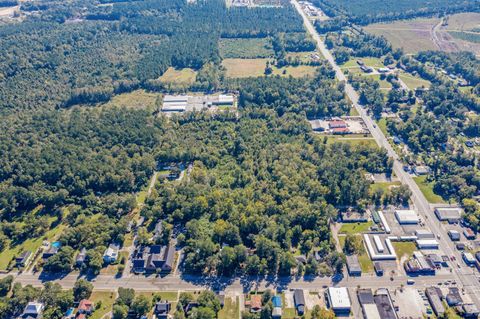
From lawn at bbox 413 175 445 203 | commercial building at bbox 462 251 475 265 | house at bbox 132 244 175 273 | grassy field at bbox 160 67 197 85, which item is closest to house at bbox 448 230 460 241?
commercial building at bbox 462 251 475 265

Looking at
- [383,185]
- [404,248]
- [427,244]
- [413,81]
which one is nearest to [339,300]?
[404,248]

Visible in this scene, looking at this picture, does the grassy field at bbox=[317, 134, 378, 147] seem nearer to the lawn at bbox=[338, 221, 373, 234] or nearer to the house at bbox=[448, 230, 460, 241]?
the lawn at bbox=[338, 221, 373, 234]

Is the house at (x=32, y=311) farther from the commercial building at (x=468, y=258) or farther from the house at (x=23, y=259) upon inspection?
the commercial building at (x=468, y=258)

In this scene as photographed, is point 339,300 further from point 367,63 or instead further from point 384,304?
point 367,63

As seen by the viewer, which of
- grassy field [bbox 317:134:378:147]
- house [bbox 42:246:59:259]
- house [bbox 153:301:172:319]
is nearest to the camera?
house [bbox 153:301:172:319]

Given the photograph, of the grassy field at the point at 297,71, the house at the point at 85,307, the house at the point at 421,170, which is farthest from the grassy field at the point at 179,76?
the house at the point at 85,307

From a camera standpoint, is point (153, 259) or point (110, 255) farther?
point (110, 255)

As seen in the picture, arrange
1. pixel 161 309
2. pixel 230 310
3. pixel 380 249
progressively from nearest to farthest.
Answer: pixel 161 309, pixel 230 310, pixel 380 249
